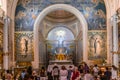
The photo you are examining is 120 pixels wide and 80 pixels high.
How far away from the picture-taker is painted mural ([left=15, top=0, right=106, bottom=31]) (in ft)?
103

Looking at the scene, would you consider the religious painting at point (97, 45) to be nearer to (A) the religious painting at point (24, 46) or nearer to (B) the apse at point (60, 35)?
(A) the religious painting at point (24, 46)

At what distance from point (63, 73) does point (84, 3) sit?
40.8ft

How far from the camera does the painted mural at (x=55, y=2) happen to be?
103 ft

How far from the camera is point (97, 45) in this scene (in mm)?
31469

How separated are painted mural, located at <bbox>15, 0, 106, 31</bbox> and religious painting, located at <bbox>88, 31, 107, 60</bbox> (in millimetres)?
589

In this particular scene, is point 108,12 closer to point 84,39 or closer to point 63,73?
point 84,39

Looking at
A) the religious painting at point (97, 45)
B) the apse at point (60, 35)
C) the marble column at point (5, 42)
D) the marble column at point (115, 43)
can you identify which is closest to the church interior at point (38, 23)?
the religious painting at point (97, 45)

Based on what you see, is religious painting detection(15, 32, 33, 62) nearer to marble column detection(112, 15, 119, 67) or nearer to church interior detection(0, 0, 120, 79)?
church interior detection(0, 0, 120, 79)

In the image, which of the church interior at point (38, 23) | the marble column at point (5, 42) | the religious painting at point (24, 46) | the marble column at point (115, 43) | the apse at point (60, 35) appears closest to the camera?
the marble column at point (115, 43)

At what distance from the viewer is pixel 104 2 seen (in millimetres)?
31516

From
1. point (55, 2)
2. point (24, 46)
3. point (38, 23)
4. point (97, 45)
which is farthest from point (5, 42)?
point (97, 45)

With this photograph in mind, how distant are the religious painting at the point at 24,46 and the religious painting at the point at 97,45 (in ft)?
18.2

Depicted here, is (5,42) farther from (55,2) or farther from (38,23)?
(55,2)

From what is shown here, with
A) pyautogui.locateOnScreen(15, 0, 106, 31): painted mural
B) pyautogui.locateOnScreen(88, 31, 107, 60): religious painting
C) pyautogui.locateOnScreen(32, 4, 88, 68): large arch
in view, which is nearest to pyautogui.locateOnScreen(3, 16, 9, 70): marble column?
pyautogui.locateOnScreen(15, 0, 106, 31): painted mural
